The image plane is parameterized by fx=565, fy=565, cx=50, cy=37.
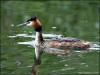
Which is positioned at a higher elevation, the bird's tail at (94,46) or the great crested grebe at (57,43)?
the great crested grebe at (57,43)

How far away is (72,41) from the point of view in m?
14.4

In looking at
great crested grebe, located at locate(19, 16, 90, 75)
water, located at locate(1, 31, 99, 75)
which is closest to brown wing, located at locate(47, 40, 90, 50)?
great crested grebe, located at locate(19, 16, 90, 75)

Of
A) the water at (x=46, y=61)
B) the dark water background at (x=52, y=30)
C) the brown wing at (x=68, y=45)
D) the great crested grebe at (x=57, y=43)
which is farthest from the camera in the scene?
the brown wing at (x=68, y=45)

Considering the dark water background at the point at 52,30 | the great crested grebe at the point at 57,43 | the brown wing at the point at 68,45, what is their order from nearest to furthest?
the dark water background at the point at 52,30, the great crested grebe at the point at 57,43, the brown wing at the point at 68,45

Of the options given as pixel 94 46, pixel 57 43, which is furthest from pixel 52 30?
pixel 94 46

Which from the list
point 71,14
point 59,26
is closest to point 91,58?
point 59,26

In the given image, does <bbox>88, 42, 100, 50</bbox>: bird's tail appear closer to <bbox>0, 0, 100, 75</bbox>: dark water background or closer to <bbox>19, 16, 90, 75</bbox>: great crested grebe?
<bbox>19, 16, 90, 75</bbox>: great crested grebe

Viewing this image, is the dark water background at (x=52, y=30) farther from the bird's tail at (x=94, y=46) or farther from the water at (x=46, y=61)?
the bird's tail at (x=94, y=46)

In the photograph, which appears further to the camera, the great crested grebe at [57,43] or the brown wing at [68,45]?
the brown wing at [68,45]

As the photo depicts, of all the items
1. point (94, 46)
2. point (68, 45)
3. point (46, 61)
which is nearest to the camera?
point (46, 61)

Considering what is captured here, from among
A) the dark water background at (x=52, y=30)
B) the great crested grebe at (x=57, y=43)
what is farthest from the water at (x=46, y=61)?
the great crested grebe at (x=57, y=43)

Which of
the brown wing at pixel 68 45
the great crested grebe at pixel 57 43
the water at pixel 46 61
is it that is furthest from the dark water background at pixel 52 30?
the brown wing at pixel 68 45

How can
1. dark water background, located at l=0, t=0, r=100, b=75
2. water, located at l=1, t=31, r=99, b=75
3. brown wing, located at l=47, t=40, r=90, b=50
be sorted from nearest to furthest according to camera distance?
1. water, located at l=1, t=31, r=99, b=75
2. dark water background, located at l=0, t=0, r=100, b=75
3. brown wing, located at l=47, t=40, r=90, b=50

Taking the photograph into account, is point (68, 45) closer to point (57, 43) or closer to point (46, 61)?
point (57, 43)
